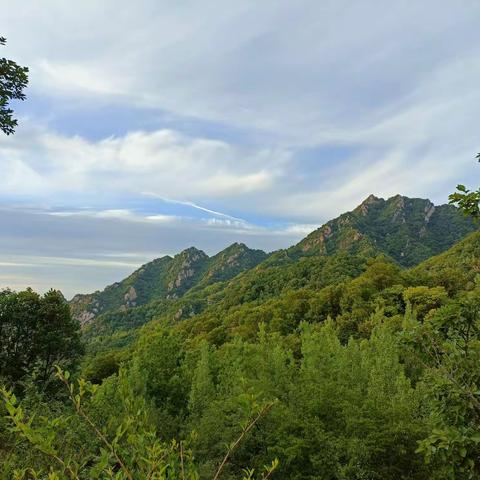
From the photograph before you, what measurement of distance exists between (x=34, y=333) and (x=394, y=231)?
155 metres

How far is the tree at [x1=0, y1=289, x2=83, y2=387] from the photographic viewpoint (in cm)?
2412

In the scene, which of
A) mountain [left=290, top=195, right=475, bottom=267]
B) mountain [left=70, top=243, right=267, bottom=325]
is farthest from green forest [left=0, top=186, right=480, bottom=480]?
mountain [left=70, top=243, right=267, bottom=325]

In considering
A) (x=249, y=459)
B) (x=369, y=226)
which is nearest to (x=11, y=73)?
(x=249, y=459)

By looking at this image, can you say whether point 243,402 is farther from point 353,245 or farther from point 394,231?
point 394,231

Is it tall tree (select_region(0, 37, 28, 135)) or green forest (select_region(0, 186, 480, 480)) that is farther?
tall tree (select_region(0, 37, 28, 135))

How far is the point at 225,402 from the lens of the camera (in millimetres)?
14266

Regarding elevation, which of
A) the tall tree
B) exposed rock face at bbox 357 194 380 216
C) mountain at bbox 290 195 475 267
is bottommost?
the tall tree

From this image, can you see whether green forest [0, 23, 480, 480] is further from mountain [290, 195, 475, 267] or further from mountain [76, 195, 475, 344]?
mountain [290, 195, 475, 267]

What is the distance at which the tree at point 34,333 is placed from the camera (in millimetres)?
24125

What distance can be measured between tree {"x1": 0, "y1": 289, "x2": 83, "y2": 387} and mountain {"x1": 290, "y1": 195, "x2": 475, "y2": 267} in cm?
11589

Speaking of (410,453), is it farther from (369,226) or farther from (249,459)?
(369,226)

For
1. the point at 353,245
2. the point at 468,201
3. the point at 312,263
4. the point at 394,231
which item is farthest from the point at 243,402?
the point at 394,231

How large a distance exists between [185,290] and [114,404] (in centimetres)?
17181

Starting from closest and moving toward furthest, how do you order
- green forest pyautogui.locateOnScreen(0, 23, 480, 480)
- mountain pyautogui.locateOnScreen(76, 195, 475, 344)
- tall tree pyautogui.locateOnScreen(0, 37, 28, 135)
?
1. green forest pyautogui.locateOnScreen(0, 23, 480, 480)
2. tall tree pyautogui.locateOnScreen(0, 37, 28, 135)
3. mountain pyautogui.locateOnScreen(76, 195, 475, 344)
